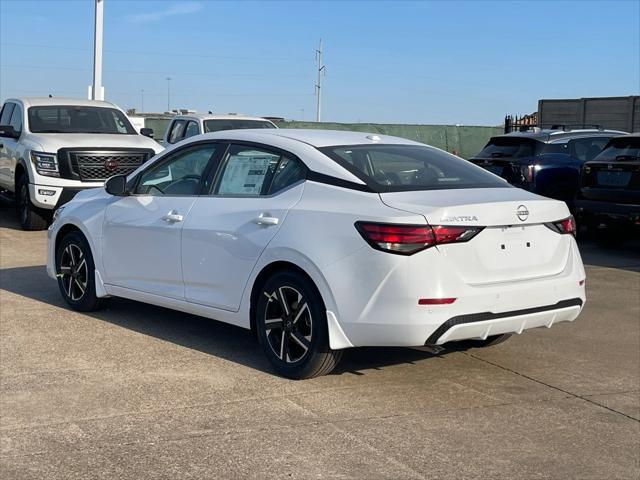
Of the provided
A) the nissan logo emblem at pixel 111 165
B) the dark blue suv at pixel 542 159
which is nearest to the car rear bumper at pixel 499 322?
the dark blue suv at pixel 542 159

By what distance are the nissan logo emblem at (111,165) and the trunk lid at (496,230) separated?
8.52m

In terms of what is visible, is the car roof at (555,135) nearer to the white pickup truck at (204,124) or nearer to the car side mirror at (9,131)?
the white pickup truck at (204,124)

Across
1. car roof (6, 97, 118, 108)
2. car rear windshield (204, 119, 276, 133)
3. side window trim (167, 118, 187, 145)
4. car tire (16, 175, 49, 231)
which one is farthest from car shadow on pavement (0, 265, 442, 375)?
side window trim (167, 118, 187, 145)

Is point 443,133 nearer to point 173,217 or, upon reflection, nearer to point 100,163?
point 100,163

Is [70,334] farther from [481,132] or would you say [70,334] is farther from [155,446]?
[481,132]

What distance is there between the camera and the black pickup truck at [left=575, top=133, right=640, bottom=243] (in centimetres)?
1166

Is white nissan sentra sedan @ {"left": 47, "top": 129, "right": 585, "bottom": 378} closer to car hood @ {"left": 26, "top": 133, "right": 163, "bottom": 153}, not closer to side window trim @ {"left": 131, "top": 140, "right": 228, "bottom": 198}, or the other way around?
side window trim @ {"left": 131, "top": 140, "right": 228, "bottom": 198}

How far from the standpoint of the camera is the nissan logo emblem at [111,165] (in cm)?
1323

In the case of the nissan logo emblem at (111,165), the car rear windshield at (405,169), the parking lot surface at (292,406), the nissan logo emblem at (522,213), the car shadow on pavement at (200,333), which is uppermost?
the car rear windshield at (405,169)

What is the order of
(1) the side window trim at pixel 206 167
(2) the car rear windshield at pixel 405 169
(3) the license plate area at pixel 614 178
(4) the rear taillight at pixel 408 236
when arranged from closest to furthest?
(4) the rear taillight at pixel 408 236, (2) the car rear windshield at pixel 405 169, (1) the side window trim at pixel 206 167, (3) the license plate area at pixel 614 178

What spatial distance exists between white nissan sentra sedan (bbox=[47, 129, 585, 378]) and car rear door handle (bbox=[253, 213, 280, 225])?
0.03 ft

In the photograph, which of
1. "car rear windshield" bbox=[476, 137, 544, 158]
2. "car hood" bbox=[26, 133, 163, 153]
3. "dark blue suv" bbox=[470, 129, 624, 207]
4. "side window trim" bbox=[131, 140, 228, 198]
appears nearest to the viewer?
"side window trim" bbox=[131, 140, 228, 198]

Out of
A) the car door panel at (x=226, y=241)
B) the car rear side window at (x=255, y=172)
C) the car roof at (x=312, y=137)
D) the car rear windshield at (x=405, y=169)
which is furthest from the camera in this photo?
the car roof at (x=312, y=137)

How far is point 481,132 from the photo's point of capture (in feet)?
111
